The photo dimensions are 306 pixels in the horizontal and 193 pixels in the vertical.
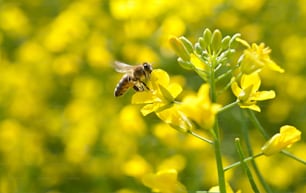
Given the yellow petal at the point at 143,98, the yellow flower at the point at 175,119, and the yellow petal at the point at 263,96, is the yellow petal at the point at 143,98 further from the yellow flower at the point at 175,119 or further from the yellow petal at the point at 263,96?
the yellow petal at the point at 263,96

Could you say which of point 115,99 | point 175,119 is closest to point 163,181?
point 175,119

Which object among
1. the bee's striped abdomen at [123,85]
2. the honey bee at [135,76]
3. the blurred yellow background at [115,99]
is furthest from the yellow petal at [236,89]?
the blurred yellow background at [115,99]

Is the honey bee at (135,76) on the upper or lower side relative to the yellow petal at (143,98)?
upper

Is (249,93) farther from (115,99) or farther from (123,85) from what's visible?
(115,99)

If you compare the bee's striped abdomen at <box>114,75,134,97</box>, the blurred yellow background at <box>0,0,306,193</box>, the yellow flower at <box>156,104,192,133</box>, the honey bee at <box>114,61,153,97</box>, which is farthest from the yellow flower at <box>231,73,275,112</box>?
the blurred yellow background at <box>0,0,306,193</box>

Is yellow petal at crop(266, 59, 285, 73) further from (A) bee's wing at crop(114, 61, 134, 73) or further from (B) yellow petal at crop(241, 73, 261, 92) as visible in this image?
(A) bee's wing at crop(114, 61, 134, 73)

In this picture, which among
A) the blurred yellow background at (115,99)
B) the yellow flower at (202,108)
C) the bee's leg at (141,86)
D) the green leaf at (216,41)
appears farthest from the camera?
the blurred yellow background at (115,99)
